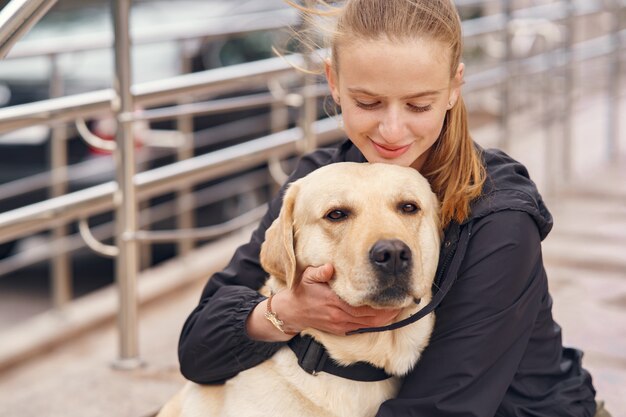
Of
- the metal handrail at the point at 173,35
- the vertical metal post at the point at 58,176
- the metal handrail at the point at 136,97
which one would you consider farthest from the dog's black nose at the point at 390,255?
the vertical metal post at the point at 58,176

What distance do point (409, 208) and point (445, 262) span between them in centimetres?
14

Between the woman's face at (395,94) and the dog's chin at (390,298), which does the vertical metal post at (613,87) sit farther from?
the dog's chin at (390,298)

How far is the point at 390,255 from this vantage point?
1865 millimetres

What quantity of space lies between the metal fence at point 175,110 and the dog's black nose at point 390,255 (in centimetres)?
96

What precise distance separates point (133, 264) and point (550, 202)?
302cm

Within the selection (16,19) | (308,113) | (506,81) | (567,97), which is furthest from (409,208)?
(567,97)

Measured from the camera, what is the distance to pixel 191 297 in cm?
435

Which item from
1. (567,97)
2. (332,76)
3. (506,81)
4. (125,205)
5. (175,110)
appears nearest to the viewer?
(332,76)

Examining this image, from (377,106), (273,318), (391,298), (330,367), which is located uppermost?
(377,106)

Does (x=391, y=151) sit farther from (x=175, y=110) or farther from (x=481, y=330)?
(x=175, y=110)

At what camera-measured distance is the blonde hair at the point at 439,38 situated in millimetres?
2084

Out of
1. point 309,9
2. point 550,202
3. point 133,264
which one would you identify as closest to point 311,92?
point 133,264

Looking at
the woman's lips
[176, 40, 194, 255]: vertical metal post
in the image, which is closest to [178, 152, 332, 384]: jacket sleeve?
the woman's lips

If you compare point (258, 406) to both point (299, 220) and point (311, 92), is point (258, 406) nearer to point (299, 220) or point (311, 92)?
point (299, 220)
